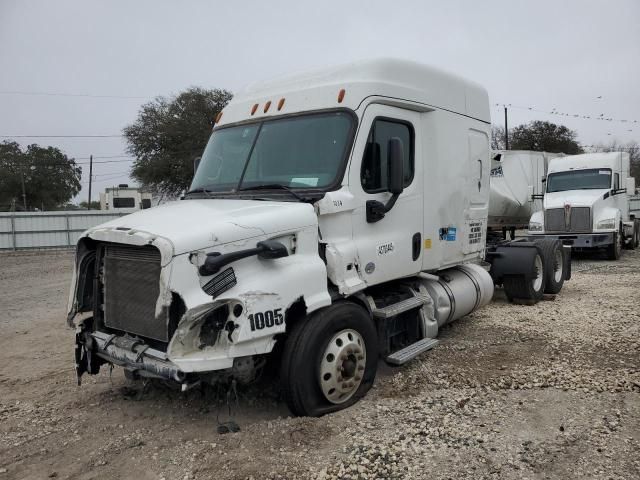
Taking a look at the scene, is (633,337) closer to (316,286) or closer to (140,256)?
(316,286)

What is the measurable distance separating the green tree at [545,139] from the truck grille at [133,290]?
153 feet

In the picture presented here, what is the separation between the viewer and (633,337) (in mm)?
6117

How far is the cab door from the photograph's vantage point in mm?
4602

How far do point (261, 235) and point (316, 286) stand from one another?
61 cm

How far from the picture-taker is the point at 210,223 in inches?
148

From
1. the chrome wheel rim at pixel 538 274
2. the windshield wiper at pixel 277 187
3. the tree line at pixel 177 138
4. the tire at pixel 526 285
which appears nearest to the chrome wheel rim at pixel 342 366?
the windshield wiper at pixel 277 187

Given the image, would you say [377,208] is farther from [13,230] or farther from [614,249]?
[13,230]

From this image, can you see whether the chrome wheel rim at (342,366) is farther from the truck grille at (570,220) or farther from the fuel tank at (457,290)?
the truck grille at (570,220)

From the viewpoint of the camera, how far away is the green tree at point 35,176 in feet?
171

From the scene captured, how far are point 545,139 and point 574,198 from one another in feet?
114

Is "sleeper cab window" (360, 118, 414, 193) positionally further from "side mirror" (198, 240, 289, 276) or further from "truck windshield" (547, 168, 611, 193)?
"truck windshield" (547, 168, 611, 193)

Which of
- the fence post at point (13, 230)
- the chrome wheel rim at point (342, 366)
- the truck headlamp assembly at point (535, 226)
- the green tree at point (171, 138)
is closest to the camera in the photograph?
the chrome wheel rim at point (342, 366)

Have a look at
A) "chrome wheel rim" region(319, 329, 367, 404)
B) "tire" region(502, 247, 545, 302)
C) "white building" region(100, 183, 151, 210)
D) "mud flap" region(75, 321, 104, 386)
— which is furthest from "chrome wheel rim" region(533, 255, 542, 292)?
"white building" region(100, 183, 151, 210)

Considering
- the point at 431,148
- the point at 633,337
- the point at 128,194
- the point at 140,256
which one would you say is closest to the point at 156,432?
the point at 140,256
